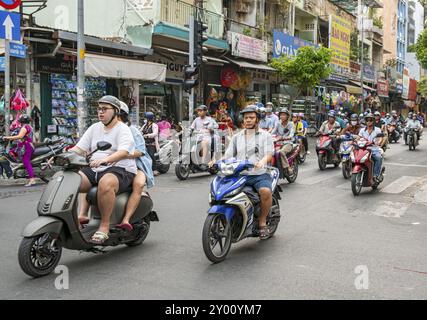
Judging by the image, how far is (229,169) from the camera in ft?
18.6

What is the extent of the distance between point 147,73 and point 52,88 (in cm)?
324

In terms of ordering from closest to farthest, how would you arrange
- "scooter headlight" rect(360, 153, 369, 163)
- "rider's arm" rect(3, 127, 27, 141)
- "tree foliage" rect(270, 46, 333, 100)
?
"scooter headlight" rect(360, 153, 369, 163)
"rider's arm" rect(3, 127, 27, 141)
"tree foliage" rect(270, 46, 333, 100)

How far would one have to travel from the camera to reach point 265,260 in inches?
223

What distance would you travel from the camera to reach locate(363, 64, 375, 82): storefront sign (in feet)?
139

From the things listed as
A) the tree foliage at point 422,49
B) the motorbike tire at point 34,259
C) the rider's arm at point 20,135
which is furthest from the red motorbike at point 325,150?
the tree foliage at point 422,49

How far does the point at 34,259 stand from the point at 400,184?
30.1ft

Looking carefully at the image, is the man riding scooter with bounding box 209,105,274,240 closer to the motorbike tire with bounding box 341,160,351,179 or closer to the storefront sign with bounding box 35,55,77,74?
the motorbike tire with bounding box 341,160,351,179

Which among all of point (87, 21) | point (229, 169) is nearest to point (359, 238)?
point (229, 169)

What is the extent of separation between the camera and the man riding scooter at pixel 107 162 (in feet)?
17.5

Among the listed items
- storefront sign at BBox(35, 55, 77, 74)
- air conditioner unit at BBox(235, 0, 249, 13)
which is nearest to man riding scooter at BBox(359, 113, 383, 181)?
storefront sign at BBox(35, 55, 77, 74)

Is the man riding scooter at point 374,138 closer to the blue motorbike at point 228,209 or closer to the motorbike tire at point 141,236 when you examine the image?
the blue motorbike at point 228,209

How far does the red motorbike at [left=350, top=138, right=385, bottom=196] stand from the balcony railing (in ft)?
36.4

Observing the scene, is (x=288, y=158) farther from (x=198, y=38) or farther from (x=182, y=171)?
(x=198, y=38)

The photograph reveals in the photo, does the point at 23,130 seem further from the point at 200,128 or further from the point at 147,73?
the point at 147,73
